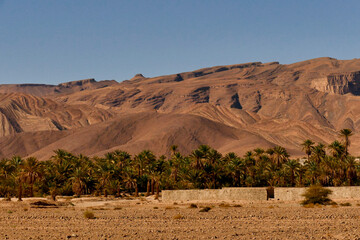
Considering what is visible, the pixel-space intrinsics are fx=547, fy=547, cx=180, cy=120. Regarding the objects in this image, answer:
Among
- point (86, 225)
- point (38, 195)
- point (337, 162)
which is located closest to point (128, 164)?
point (38, 195)

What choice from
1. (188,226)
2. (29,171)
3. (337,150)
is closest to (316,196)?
(188,226)

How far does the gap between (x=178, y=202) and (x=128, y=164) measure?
94.6 feet

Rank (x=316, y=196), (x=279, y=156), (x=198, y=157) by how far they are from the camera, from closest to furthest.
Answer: (x=316, y=196), (x=198, y=157), (x=279, y=156)

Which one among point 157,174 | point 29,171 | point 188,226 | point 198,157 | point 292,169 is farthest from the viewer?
point 198,157

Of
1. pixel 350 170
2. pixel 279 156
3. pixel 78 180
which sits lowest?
pixel 78 180

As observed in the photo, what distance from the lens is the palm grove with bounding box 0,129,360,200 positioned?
232ft

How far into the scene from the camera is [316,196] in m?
50.1

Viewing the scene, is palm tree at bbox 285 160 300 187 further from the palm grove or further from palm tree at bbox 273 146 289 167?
palm tree at bbox 273 146 289 167

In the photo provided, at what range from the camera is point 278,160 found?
9256 cm

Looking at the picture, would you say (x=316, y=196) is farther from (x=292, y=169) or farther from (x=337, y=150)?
(x=337, y=150)

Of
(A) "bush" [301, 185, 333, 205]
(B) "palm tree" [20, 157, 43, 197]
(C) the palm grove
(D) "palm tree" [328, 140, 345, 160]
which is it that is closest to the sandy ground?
(A) "bush" [301, 185, 333, 205]

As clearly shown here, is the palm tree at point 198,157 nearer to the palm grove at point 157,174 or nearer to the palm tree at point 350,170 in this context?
the palm grove at point 157,174

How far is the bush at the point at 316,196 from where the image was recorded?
49694 millimetres

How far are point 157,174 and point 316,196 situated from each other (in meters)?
29.1
